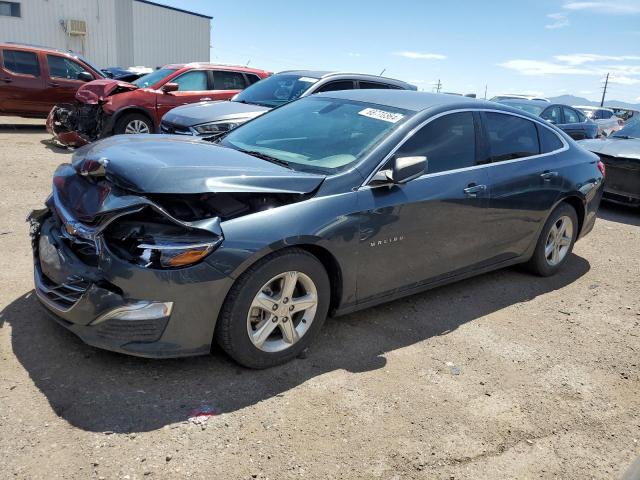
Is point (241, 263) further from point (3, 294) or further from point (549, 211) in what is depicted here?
point (549, 211)

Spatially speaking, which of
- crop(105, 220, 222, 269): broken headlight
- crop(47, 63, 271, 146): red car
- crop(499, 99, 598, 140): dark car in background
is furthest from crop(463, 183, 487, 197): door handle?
crop(499, 99, 598, 140): dark car in background

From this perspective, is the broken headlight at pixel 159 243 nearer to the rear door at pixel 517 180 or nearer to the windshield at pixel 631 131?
the rear door at pixel 517 180

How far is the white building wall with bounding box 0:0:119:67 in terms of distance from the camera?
1045 inches

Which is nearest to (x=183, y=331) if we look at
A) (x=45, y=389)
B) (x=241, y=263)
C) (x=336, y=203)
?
(x=241, y=263)

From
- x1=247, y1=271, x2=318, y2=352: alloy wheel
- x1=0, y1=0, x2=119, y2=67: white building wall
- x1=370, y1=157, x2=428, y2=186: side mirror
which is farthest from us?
x1=0, y1=0, x2=119, y2=67: white building wall

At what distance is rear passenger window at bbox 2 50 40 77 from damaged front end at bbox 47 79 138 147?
8.79 feet

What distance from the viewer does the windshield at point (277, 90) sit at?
8.50 m

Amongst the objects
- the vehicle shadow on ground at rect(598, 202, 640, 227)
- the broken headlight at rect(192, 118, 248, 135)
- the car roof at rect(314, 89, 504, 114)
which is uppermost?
the car roof at rect(314, 89, 504, 114)

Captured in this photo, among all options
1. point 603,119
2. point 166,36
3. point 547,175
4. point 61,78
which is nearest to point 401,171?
point 547,175

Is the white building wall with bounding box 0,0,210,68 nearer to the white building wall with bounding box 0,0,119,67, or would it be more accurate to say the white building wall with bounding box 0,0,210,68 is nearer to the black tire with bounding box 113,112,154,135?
the white building wall with bounding box 0,0,119,67

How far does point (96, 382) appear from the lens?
3.06 meters

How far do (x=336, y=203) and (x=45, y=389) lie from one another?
1940 mm

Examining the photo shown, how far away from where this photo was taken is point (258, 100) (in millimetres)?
8672

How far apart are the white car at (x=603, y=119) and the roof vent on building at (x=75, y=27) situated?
23.2 metres
